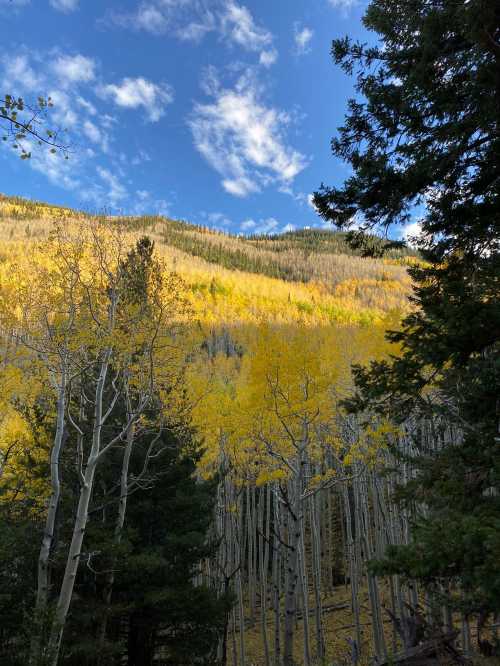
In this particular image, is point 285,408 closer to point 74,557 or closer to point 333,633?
point 74,557

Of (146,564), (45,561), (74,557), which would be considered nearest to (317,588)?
(146,564)

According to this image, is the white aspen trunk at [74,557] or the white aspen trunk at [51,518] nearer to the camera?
the white aspen trunk at [74,557]

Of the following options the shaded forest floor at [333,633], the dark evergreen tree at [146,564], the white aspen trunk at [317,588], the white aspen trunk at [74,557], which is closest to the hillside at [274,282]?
the shaded forest floor at [333,633]

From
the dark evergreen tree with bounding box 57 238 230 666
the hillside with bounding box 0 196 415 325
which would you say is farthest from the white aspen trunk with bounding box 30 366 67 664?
the hillside with bounding box 0 196 415 325

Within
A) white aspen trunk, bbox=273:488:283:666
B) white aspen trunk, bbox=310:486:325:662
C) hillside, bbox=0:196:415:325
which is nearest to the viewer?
white aspen trunk, bbox=273:488:283:666

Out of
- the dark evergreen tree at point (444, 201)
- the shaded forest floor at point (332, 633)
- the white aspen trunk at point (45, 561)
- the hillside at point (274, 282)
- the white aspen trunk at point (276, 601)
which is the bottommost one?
the shaded forest floor at point (332, 633)

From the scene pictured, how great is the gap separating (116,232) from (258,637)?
18667 mm

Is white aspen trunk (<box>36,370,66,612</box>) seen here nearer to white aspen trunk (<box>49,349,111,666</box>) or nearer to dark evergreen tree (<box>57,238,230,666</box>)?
white aspen trunk (<box>49,349,111,666</box>)

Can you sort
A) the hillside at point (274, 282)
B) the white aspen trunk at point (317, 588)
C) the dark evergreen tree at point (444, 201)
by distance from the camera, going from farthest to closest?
the hillside at point (274, 282) < the white aspen trunk at point (317, 588) < the dark evergreen tree at point (444, 201)

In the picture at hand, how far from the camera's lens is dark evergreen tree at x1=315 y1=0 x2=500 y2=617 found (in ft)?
14.0

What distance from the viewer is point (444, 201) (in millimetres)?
5316

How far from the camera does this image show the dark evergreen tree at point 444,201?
168 inches

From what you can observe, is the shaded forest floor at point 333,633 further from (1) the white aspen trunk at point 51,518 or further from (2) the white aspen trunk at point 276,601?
(1) the white aspen trunk at point 51,518

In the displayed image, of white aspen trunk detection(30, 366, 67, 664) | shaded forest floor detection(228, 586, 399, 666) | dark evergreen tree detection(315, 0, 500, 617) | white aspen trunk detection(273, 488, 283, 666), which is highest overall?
dark evergreen tree detection(315, 0, 500, 617)
